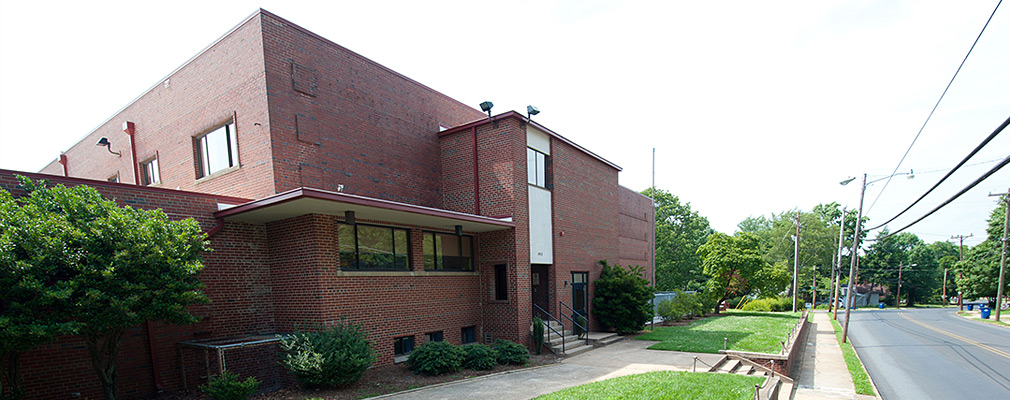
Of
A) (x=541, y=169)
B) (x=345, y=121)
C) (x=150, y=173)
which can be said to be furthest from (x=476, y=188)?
(x=150, y=173)

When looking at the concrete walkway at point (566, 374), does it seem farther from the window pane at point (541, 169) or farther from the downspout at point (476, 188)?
the window pane at point (541, 169)

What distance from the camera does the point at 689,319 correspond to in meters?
25.5

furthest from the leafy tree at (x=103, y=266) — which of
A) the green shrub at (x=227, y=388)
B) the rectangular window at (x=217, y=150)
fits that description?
the rectangular window at (x=217, y=150)

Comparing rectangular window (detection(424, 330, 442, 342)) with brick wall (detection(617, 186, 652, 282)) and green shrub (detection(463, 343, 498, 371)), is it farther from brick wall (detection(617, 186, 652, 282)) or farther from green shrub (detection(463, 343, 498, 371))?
brick wall (detection(617, 186, 652, 282))

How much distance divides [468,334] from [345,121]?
744 cm

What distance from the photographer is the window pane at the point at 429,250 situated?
12727 millimetres

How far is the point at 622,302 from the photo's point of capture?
1748 cm

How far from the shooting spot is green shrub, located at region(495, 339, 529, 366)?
38.9 feet

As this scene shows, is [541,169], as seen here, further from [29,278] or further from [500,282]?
[29,278]

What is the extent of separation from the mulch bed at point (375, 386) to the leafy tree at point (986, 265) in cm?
4521

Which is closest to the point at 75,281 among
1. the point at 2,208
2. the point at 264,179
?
the point at 2,208

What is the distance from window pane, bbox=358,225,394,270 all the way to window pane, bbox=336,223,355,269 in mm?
227

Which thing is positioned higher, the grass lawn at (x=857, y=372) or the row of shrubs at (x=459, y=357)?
the row of shrubs at (x=459, y=357)

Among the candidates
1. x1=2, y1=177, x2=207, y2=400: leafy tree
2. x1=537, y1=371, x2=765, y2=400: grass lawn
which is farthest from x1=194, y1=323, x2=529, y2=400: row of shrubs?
x1=537, y1=371, x2=765, y2=400: grass lawn
